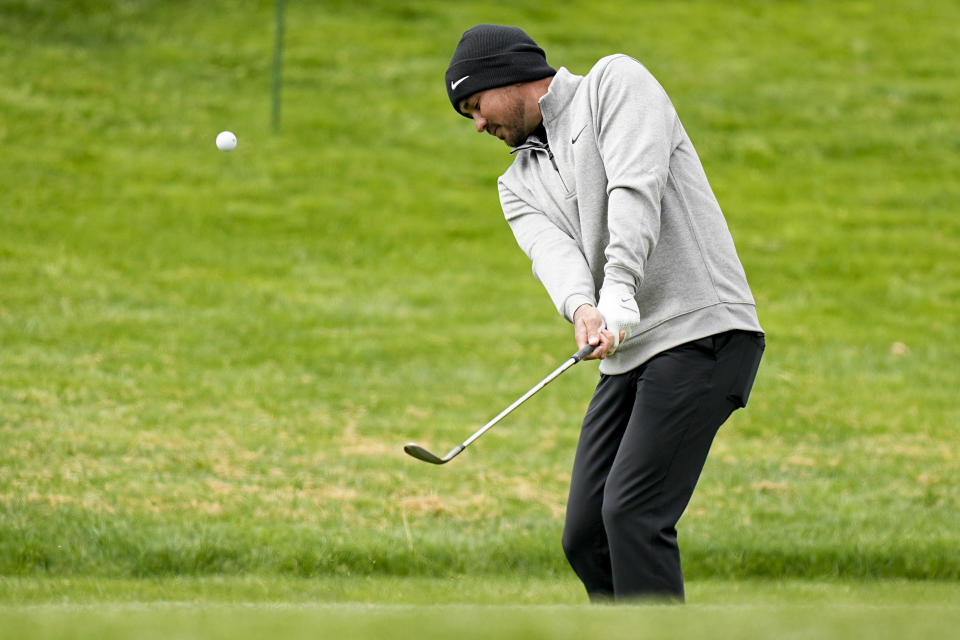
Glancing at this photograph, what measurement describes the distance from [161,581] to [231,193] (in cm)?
1131

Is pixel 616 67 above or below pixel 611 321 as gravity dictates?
above

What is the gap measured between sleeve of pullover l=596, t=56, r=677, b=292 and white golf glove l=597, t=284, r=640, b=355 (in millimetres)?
39

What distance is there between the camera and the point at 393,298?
13820 millimetres

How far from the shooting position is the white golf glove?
4.05 m

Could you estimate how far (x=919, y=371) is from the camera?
11.9 m

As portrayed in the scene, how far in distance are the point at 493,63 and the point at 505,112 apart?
7.6 inches

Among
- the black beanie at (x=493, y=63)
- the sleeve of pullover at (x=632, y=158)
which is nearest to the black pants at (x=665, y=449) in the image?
the sleeve of pullover at (x=632, y=158)

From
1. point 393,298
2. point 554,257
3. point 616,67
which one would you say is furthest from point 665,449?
point 393,298

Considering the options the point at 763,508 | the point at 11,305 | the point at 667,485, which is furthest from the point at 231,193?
the point at 667,485

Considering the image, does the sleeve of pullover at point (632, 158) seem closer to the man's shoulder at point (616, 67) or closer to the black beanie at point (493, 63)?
the man's shoulder at point (616, 67)

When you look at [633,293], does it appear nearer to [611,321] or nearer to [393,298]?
[611,321]

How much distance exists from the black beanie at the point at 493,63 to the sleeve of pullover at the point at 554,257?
1.60 ft

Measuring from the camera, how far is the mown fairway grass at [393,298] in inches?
278

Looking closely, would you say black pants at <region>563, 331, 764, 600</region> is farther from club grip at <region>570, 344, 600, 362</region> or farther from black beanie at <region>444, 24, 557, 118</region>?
black beanie at <region>444, 24, 557, 118</region>
